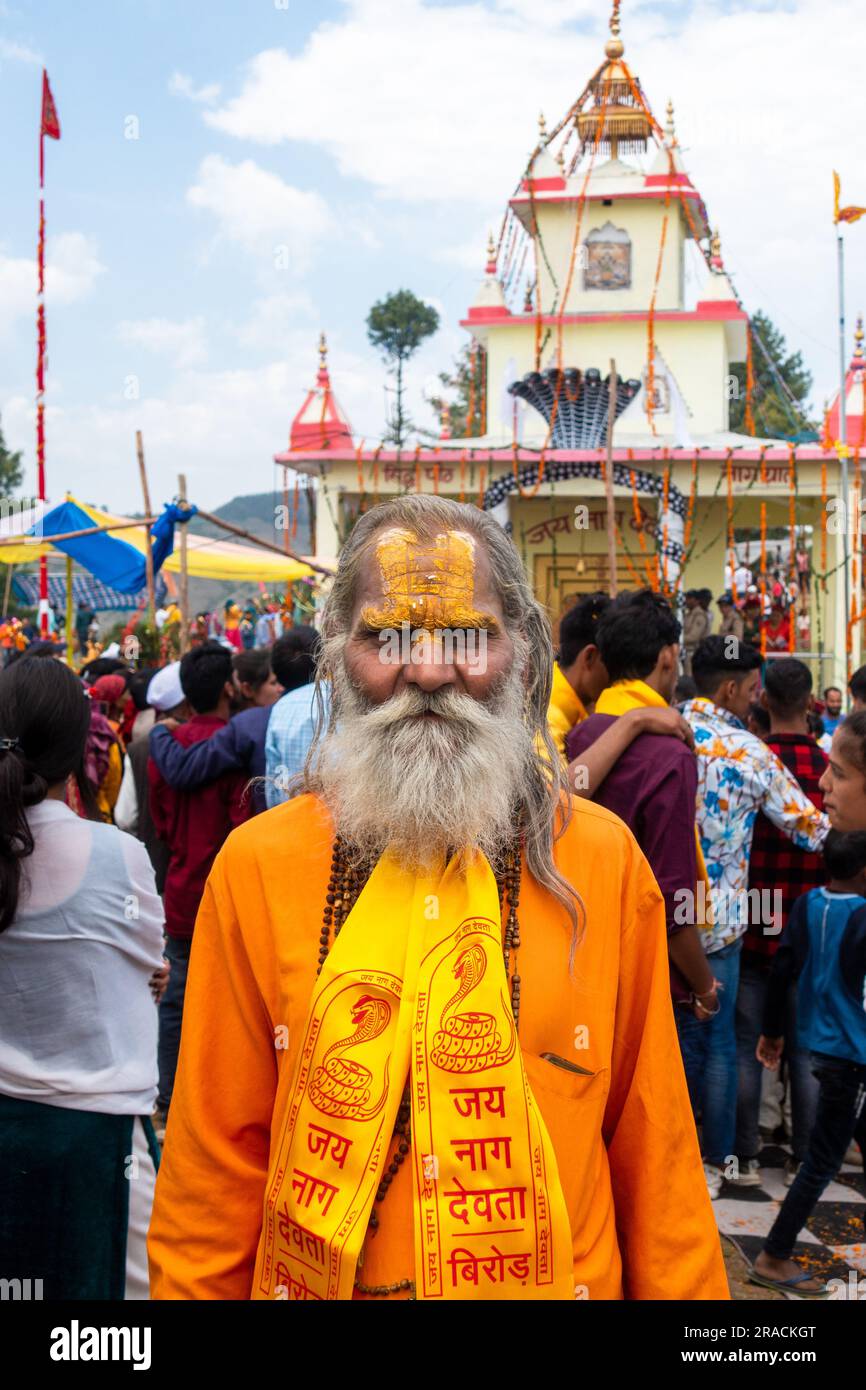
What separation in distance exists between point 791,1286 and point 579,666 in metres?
2.19

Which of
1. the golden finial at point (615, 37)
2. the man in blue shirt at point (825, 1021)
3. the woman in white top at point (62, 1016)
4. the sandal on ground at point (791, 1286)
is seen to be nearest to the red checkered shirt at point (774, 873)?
the man in blue shirt at point (825, 1021)

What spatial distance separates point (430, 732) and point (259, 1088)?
58cm

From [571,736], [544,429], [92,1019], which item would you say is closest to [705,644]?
[571,736]

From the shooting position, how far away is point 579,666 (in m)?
4.73

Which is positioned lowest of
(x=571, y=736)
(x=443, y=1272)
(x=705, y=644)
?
(x=443, y=1272)

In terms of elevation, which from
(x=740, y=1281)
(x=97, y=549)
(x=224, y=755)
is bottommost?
(x=740, y=1281)

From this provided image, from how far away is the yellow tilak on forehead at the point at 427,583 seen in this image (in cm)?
189

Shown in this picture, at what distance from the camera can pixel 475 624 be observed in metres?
1.93

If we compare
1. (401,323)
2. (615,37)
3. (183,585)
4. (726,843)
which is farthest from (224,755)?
(401,323)

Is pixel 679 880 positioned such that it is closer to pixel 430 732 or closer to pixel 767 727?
pixel 430 732

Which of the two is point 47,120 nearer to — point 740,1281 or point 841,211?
point 841,211

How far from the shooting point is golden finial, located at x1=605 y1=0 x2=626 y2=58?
18.8 metres

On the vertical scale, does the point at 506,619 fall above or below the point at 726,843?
above
